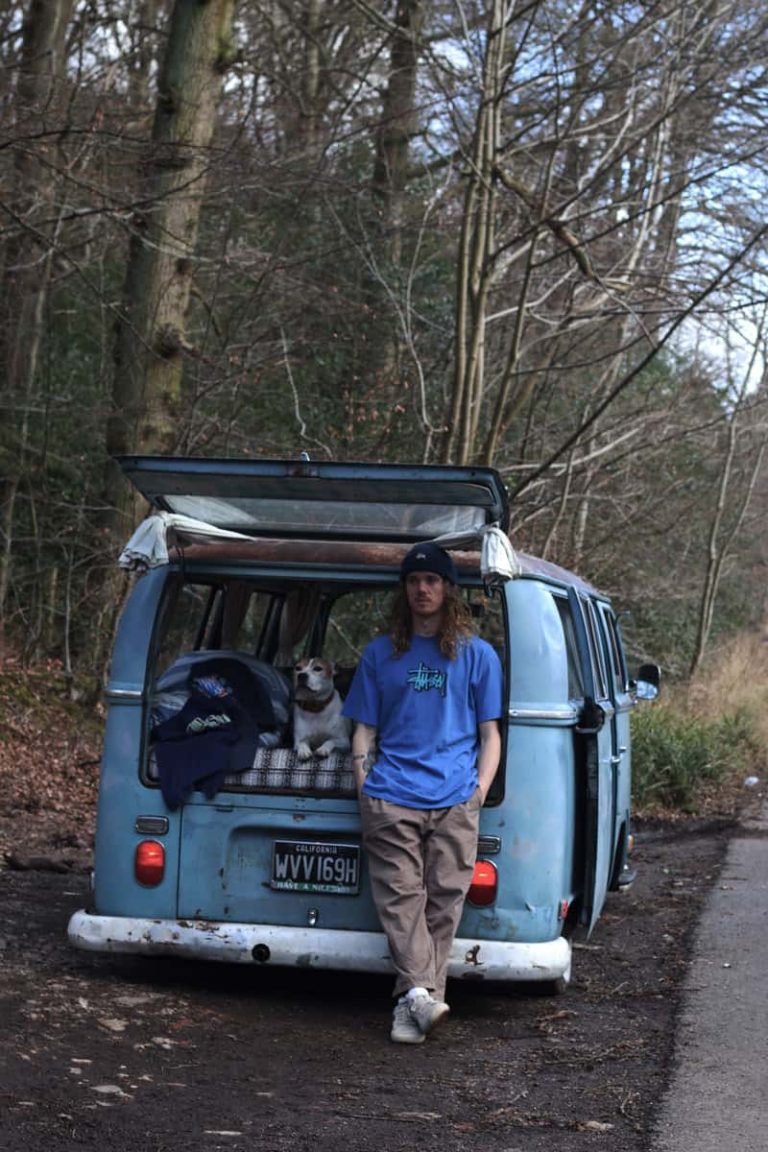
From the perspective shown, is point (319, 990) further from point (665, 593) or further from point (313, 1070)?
point (665, 593)

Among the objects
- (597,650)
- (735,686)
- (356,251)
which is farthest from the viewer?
(735,686)

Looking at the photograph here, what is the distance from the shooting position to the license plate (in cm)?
645

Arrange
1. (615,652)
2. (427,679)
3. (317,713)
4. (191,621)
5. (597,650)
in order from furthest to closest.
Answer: (615,652)
(191,621)
(597,650)
(317,713)
(427,679)

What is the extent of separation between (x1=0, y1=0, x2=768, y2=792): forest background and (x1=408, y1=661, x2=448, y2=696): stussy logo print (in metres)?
5.06

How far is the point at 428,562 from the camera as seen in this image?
644 centimetres

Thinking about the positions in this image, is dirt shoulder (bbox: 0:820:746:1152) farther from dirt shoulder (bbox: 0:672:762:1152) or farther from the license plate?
the license plate

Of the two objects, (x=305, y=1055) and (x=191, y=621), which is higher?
(x=191, y=621)

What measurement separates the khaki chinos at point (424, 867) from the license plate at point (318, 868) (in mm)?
227

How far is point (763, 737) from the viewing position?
18656 millimetres

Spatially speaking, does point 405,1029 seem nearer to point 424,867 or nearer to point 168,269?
point 424,867

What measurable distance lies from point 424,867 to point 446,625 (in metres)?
0.98

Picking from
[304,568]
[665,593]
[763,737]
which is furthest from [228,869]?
[665,593]

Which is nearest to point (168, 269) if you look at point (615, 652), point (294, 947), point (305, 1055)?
point (615, 652)

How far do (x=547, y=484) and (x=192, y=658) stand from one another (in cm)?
971
